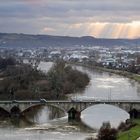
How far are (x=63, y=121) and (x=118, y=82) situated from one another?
4041cm

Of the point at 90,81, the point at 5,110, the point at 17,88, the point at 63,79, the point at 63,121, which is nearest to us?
the point at 63,121

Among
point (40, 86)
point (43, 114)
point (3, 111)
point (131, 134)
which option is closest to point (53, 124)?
point (43, 114)

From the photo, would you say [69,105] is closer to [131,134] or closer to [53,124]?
[53,124]

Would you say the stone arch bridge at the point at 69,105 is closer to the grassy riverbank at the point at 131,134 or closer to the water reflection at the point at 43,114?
the water reflection at the point at 43,114

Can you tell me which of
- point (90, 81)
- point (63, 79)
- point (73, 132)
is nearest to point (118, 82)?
point (90, 81)

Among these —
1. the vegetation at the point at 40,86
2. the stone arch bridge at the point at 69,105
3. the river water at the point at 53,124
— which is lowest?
the river water at the point at 53,124

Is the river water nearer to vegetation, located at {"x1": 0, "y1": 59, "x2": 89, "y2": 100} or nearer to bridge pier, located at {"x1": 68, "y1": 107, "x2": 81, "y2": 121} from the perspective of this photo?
bridge pier, located at {"x1": 68, "y1": 107, "x2": 81, "y2": 121}

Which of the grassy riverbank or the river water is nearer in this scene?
the grassy riverbank

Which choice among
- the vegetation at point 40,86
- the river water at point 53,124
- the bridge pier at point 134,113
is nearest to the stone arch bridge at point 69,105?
the bridge pier at point 134,113

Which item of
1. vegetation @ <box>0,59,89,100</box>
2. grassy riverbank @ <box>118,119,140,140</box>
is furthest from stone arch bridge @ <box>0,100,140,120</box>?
vegetation @ <box>0,59,89,100</box>

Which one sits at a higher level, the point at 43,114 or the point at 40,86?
the point at 40,86

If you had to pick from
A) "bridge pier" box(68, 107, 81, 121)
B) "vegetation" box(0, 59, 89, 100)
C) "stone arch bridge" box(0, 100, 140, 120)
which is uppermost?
"vegetation" box(0, 59, 89, 100)

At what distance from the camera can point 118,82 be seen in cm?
8931

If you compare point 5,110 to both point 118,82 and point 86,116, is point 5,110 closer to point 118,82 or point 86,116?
point 86,116
